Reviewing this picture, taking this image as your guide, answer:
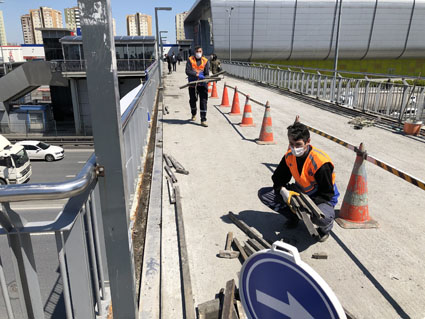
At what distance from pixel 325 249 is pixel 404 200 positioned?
215 cm

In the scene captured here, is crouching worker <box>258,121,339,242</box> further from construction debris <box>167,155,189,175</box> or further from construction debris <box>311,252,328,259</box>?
construction debris <box>167,155,189,175</box>

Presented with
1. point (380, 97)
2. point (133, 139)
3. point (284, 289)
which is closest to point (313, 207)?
point (284, 289)

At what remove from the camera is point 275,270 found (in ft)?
5.81

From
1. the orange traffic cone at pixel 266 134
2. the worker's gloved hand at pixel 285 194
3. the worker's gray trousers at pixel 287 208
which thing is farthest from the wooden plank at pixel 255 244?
the orange traffic cone at pixel 266 134

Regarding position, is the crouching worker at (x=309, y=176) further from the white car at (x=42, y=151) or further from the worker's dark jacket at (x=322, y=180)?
the white car at (x=42, y=151)

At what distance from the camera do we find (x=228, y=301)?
8.93ft

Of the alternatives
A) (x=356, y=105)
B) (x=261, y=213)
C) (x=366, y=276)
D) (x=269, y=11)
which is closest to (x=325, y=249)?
(x=366, y=276)

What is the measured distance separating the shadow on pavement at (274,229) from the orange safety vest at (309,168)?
588mm

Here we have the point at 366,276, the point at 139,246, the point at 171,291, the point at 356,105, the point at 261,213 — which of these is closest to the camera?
the point at 171,291

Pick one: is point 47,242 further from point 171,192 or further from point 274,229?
point 274,229

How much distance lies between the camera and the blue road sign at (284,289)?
156 cm

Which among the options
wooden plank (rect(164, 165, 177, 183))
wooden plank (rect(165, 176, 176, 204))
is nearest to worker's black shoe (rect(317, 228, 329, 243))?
wooden plank (rect(165, 176, 176, 204))

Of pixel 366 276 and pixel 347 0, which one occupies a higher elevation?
pixel 347 0

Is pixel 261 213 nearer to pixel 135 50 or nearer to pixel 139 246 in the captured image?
pixel 139 246
